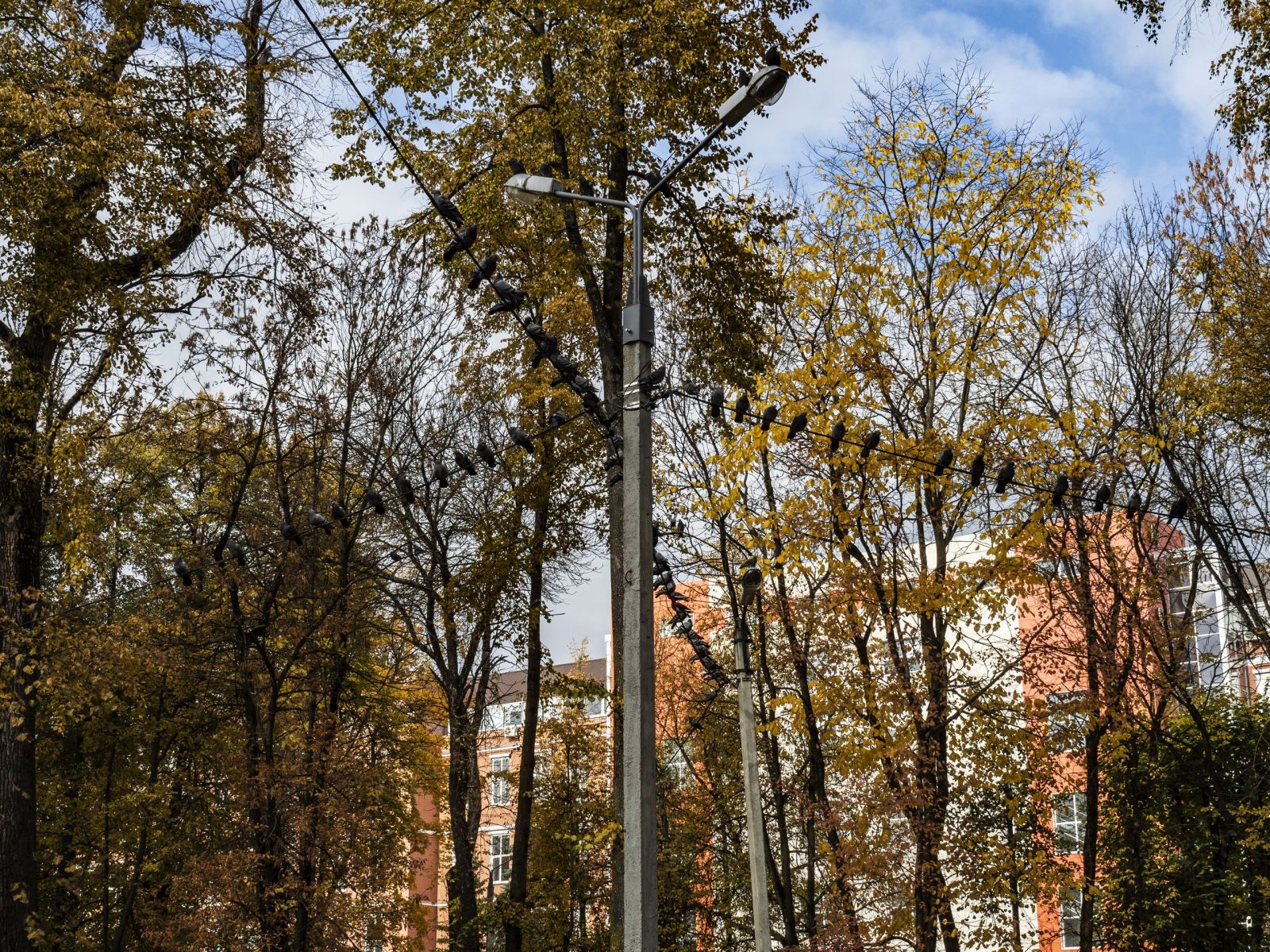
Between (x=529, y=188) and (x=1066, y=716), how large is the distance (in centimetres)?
1413

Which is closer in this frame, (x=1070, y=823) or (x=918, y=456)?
(x=918, y=456)

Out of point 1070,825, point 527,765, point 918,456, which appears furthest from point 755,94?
point 1070,825

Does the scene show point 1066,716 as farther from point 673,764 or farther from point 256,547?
point 673,764

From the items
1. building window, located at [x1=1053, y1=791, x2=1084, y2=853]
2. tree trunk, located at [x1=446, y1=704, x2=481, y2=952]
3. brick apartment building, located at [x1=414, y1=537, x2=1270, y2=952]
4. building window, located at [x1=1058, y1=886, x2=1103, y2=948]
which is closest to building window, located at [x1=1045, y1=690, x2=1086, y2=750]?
brick apartment building, located at [x1=414, y1=537, x2=1270, y2=952]

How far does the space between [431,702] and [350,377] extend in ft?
20.7

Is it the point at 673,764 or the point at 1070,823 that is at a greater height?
the point at 673,764

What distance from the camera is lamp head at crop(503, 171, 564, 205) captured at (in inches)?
343

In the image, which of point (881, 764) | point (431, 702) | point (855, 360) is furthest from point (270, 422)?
point (881, 764)

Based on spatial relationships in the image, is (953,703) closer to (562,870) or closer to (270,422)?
(270,422)

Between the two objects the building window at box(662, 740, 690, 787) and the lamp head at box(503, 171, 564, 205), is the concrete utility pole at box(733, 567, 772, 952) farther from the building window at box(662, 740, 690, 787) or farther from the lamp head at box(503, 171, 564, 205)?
the building window at box(662, 740, 690, 787)

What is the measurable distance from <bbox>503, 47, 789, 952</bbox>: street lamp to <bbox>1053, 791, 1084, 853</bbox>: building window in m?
16.5

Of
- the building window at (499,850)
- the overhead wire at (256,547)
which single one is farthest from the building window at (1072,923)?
the building window at (499,850)

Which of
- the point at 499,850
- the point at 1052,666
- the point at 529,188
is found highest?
the point at 529,188

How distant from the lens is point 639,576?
26.8 feet
